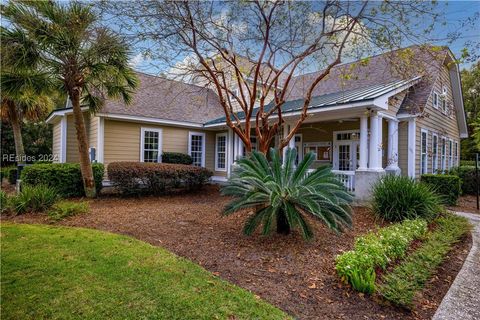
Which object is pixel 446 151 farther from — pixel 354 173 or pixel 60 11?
pixel 60 11

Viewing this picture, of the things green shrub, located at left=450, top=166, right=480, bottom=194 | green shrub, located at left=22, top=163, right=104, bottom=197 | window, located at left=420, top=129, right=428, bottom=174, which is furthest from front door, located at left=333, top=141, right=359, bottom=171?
green shrub, located at left=22, top=163, right=104, bottom=197

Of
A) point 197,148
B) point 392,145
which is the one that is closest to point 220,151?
point 197,148

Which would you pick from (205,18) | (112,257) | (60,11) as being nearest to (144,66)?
(205,18)

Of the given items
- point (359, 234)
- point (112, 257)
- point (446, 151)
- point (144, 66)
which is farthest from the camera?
point (446, 151)

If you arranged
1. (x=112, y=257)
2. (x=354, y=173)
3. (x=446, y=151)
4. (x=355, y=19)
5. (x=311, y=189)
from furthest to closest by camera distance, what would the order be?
1. (x=446, y=151)
2. (x=354, y=173)
3. (x=355, y=19)
4. (x=311, y=189)
5. (x=112, y=257)

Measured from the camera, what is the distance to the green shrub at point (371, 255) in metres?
3.52

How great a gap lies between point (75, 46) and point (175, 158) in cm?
619

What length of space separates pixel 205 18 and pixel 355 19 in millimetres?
3590

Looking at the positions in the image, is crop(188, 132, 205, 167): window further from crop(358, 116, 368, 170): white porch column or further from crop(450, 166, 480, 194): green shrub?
crop(450, 166, 480, 194): green shrub

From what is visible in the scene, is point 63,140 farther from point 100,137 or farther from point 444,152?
point 444,152

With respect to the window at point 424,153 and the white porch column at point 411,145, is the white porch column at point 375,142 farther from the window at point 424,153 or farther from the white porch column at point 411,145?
the window at point 424,153

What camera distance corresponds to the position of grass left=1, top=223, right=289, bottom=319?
276cm

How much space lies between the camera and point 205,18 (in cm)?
698

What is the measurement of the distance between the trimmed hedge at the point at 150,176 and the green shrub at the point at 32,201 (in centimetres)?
247
